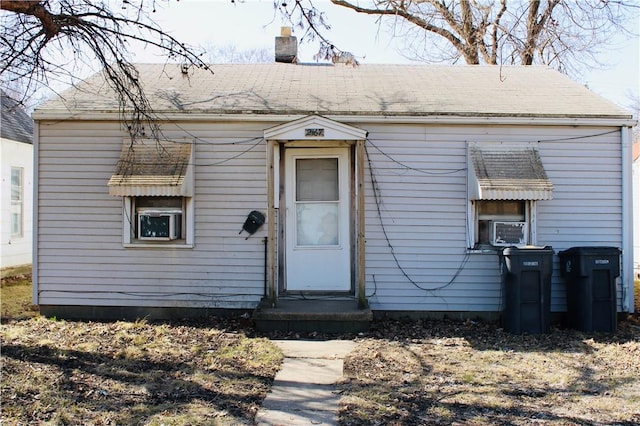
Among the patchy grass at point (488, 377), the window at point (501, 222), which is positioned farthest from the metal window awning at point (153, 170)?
the window at point (501, 222)

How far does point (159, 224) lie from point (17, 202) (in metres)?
7.85

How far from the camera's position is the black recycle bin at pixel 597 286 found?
750 cm

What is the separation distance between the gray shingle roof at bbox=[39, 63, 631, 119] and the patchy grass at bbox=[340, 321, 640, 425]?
10.0 ft

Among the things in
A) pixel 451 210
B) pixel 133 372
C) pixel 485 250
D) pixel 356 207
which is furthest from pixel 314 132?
pixel 133 372

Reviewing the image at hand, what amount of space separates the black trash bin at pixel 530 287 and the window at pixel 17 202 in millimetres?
11827

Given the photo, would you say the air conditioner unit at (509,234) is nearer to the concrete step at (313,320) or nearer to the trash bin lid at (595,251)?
the trash bin lid at (595,251)

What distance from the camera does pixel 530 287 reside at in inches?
291

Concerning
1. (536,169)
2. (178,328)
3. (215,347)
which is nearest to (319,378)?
(215,347)

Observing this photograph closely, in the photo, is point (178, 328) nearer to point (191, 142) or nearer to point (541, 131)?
point (191, 142)

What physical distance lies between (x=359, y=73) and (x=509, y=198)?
399cm

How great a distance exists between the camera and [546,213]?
26.9ft

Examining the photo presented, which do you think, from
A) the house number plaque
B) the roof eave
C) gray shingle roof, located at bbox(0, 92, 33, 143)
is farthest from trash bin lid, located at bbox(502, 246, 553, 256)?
gray shingle roof, located at bbox(0, 92, 33, 143)

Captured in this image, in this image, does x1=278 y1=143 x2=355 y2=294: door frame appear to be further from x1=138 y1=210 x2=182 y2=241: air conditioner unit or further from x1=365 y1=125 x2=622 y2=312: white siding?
x1=138 y1=210 x2=182 y2=241: air conditioner unit

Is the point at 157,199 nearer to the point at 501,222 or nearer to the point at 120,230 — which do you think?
the point at 120,230
